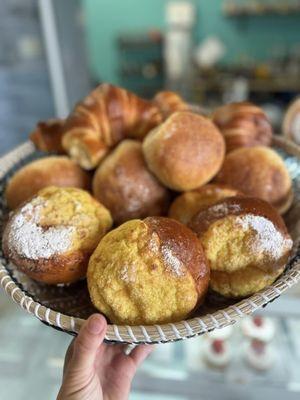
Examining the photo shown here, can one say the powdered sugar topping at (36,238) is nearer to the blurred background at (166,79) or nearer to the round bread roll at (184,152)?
the round bread roll at (184,152)

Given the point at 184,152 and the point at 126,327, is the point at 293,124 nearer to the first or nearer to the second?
the point at 184,152

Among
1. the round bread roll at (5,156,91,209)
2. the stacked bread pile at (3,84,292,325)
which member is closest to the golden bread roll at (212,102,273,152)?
the stacked bread pile at (3,84,292,325)

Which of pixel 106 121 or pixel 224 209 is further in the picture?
pixel 106 121

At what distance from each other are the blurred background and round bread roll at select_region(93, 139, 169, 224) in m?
→ 0.49

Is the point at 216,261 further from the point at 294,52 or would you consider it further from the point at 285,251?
the point at 294,52

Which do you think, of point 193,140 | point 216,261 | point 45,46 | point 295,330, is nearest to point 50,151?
point 193,140

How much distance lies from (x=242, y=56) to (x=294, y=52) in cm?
52

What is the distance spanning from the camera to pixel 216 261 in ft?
2.07

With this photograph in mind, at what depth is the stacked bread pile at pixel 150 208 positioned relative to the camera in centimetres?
56

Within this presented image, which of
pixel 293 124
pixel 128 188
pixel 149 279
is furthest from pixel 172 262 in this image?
pixel 293 124

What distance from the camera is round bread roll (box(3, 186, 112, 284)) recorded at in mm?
631

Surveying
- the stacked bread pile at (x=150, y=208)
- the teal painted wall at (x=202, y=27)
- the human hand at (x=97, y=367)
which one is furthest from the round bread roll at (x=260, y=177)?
the teal painted wall at (x=202, y=27)

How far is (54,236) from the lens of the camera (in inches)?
25.1

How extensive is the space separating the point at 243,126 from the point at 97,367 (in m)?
0.62
